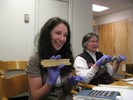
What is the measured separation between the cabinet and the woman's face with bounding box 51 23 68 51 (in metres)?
4.26

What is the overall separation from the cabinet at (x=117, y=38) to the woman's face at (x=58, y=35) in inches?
168

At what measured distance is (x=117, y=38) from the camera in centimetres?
566

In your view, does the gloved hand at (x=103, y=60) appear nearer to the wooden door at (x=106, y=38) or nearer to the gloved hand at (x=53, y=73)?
the gloved hand at (x=53, y=73)

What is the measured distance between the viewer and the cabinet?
528 cm

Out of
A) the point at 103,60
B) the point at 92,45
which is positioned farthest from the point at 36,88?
the point at 92,45

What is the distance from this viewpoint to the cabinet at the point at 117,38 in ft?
17.3

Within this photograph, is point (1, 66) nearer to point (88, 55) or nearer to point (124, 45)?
point (88, 55)

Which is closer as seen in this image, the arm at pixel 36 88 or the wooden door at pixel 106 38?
the arm at pixel 36 88

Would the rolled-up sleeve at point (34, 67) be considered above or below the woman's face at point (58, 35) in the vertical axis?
below

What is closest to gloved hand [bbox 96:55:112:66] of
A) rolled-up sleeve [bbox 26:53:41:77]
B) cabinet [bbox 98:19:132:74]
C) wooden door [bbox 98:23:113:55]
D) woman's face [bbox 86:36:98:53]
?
woman's face [bbox 86:36:98:53]

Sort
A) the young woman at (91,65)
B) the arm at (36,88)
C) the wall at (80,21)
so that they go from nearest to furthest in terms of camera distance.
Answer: the arm at (36,88) → the young woman at (91,65) → the wall at (80,21)

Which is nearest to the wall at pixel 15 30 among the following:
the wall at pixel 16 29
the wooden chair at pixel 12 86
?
the wall at pixel 16 29

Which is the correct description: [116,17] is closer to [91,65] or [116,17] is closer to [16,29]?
[16,29]

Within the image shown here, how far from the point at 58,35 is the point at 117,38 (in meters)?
4.65
